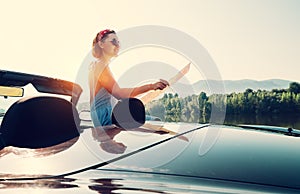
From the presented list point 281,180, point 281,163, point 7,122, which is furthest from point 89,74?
point 281,180

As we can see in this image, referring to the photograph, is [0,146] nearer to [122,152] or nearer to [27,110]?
[27,110]

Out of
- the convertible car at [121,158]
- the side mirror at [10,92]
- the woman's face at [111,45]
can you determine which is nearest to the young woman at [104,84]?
the woman's face at [111,45]

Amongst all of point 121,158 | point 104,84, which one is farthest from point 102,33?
point 121,158

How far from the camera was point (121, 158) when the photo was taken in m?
2.33

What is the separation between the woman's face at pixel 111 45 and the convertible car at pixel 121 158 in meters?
0.92

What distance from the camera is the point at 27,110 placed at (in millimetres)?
2406

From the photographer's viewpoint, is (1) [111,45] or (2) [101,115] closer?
(2) [101,115]

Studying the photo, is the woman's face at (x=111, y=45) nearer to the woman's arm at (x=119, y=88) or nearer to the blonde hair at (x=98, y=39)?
the blonde hair at (x=98, y=39)

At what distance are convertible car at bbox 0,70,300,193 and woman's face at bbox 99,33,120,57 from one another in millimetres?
918

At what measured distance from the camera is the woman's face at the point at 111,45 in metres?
3.86

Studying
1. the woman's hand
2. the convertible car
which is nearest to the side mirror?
the convertible car

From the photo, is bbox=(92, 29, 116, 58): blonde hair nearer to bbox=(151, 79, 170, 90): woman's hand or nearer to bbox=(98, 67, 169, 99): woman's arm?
bbox=(98, 67, 169, 99): woman's arm

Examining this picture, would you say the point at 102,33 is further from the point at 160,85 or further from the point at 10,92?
the point at 10,92

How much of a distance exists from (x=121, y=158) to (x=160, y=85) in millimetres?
943
